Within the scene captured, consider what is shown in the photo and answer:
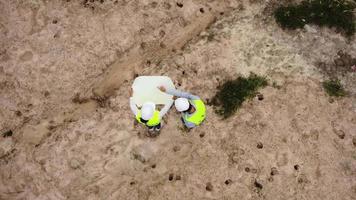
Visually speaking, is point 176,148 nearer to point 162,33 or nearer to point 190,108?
point 190,108

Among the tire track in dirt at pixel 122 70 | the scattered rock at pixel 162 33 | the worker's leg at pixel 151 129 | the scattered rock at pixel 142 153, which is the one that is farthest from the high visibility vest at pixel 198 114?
the scattered rock at pixel 162 33

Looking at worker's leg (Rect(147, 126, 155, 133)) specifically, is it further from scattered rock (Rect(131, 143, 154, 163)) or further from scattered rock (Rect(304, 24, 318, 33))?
scattered rock (Rect(304, 24, 318, 33))

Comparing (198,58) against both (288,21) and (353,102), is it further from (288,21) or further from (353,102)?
(353,102)

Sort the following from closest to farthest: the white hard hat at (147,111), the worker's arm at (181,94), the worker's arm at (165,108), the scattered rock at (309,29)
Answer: the white hard hat at (147,111), the worker's arm at (181,94), the worker's arm at (165,108), the scattered rock at (309,29)

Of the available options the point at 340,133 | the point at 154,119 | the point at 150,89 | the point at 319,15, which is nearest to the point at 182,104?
the point at 154,119

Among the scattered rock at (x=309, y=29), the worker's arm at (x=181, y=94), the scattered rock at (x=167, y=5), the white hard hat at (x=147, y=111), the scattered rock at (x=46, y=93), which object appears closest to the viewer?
the white hard hat at (x=147, y=111)

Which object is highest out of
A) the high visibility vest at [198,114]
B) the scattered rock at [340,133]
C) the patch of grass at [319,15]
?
the patch of grass at [319,15]

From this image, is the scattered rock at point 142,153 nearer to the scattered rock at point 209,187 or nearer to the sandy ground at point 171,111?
the sandy ground at point 171,111

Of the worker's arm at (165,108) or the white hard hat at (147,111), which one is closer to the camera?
the white hard hat at (147,111)
